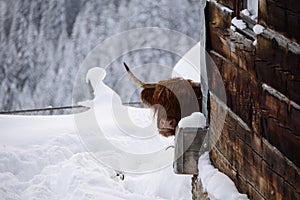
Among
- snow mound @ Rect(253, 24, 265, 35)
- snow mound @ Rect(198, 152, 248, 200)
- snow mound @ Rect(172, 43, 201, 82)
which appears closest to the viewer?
snow mound @ Rect(253, 24, 265, 35)

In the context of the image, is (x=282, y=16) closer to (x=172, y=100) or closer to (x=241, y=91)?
(x=241, y=91)

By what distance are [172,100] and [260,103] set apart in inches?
94.2

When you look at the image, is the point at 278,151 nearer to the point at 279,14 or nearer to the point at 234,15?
the point at 279,14

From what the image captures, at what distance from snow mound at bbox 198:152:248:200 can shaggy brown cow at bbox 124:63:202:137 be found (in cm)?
101

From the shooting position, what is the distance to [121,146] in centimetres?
798

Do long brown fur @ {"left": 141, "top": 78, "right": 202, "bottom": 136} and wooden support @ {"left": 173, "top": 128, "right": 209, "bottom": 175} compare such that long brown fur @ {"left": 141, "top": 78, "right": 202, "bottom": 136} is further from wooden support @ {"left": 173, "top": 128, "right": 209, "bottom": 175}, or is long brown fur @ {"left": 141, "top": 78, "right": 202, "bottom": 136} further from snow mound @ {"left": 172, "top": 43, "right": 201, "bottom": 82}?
snow mound @ {"left": 172, "top": 43, "right": 201, "bottom": 82}

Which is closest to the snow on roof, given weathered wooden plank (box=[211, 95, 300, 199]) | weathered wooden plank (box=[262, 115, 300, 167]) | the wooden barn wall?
the wooden barn wall

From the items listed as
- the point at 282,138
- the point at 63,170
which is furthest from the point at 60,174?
the point at 282,138

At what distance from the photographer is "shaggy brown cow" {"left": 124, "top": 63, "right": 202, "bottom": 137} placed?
18.5 feet

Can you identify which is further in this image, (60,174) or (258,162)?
(60,174)

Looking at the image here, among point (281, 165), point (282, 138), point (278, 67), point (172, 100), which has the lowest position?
point (172, 100)

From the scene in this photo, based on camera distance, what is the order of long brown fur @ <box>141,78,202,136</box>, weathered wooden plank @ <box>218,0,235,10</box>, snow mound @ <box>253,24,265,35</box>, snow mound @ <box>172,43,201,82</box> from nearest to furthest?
snow mound @ <box>253,24,265,35</box>, weathered wooden plank @ <box>218,0,235,10</box>, long brown fur @ <box>141,78,202,136</box>, snow mound @ <box>172,43,201,82</box>

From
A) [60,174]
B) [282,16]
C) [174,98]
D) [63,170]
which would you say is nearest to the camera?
[282,16]

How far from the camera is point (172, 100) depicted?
18.7 ft
